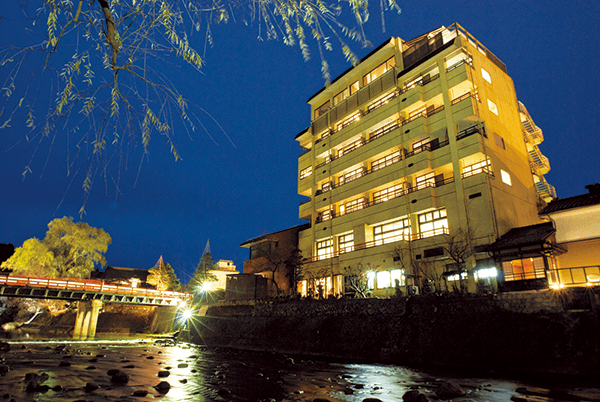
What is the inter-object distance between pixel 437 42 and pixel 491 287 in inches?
1009

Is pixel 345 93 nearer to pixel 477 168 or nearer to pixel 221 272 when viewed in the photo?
pixel 477 168

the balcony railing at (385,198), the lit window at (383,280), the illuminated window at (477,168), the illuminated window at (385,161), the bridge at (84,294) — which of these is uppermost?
the illuminated window at (385,161)

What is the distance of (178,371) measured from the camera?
14.8m

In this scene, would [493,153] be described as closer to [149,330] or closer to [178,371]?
[178,371]

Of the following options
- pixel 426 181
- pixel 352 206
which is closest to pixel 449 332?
pixel 426 181

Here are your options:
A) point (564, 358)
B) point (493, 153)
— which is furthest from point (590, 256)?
point (564, 358)

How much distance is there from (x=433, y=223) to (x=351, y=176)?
12.6 meters

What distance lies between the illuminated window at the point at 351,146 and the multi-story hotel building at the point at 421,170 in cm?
17

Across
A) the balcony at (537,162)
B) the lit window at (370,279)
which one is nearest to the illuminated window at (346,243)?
the lit window at (370,279)

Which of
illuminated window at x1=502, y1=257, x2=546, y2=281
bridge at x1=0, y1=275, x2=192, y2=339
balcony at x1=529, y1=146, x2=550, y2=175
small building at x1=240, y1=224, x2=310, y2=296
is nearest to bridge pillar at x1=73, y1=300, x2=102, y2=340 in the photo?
bridge at x1=0, y1=275, x2=192, y2=339

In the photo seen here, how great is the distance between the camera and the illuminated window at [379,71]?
37922 mm

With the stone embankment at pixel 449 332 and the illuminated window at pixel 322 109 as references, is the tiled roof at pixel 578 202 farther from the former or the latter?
the illuminated window at pixel 322 109

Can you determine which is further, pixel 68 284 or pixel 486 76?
pixel 68 284

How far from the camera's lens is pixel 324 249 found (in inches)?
1620
